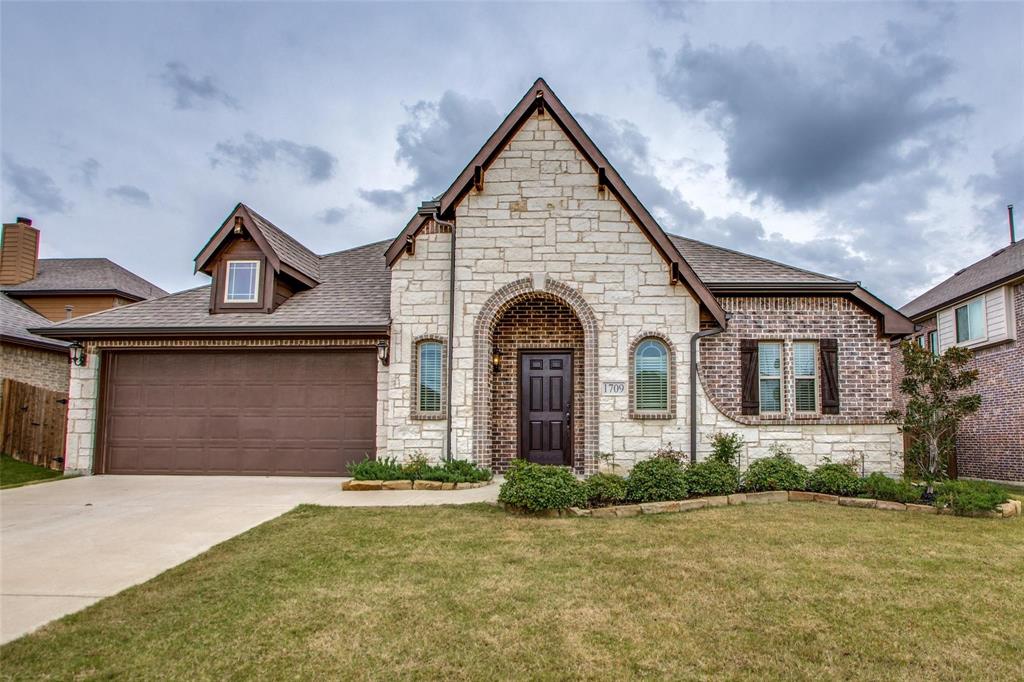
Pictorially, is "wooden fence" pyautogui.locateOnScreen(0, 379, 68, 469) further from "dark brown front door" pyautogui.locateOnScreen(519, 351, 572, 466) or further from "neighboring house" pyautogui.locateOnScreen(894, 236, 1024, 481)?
"neighboring house" pyautogui.locateOnScreen(894, 236, 1024, 481)

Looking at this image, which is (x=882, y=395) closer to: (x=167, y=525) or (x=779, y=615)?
(x=779, y=615)

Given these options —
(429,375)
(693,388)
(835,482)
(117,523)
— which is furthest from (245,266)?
(835,482)

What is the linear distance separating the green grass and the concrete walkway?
86 centimetres

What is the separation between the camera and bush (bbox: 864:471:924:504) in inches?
347

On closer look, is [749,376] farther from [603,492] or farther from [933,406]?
[603,492]

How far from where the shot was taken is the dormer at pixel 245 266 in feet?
41.3

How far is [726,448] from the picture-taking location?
10234 mm

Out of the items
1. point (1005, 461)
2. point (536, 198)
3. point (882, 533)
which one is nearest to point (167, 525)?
point (536, 198)

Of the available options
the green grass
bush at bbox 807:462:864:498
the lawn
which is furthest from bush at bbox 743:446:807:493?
the green grass

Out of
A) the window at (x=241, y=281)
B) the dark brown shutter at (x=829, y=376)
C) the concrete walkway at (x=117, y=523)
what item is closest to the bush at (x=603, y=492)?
the concrete walkway at (x=117, y=523)

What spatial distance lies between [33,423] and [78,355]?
2.33 m

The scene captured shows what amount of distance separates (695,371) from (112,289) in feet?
62.4

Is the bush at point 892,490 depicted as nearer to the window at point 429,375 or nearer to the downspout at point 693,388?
the downspout at point 693,388

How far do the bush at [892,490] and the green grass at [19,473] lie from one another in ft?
48.8
